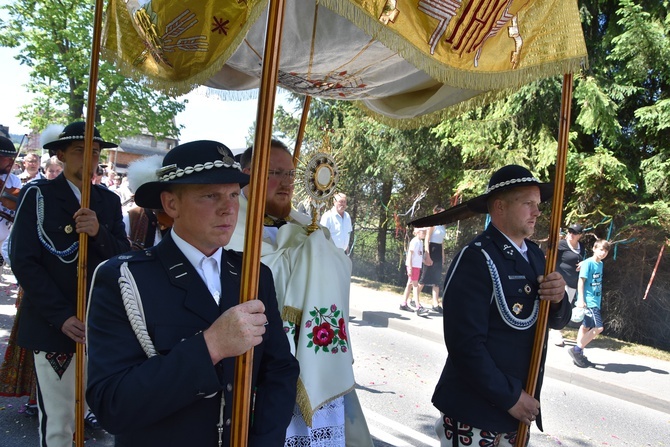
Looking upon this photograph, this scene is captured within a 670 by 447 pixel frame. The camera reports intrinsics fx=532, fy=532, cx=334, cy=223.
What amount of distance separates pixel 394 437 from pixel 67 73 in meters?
16.2

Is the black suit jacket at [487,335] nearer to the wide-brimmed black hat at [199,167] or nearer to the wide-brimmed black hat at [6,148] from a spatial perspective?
the wide-brimmed black hat at [199,167]

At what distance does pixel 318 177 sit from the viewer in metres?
2.89

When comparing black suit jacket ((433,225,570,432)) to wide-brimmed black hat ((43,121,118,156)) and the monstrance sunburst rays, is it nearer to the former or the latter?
the monstrance sunburst rays

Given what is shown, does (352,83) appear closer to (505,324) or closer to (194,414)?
(505,324)

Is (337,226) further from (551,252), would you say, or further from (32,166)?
(551,252)

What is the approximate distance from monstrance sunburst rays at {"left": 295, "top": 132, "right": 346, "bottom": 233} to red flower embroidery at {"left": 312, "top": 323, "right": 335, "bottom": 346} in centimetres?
53

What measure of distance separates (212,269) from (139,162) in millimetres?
2060

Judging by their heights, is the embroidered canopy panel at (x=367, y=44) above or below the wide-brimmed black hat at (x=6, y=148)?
above

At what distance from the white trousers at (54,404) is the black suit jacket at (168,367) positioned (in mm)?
1843

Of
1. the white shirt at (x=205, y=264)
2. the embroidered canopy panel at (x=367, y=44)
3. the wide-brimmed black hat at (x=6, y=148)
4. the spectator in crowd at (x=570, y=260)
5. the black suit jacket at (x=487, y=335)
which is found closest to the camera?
the white shirt at (x=205, y=264)

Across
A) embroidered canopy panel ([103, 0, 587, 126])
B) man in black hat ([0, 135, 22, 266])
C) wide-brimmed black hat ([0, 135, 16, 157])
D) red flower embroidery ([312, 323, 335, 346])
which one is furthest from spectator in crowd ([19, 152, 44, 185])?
red flower embroidery ([312, 323, 335, 346])

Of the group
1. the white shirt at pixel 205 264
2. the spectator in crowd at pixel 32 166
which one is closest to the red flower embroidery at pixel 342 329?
the white shirt at pixel 205 264

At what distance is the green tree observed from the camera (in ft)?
53.2

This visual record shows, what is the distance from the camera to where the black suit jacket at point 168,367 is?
1497 mm
